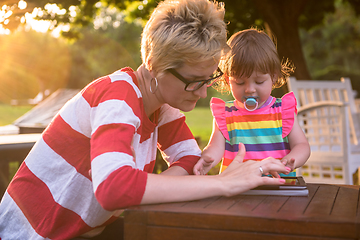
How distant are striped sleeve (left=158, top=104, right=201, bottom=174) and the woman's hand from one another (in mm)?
462

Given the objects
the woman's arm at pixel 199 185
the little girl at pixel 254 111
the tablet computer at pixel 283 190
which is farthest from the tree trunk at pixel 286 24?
the woman's arm at pixel 199 185

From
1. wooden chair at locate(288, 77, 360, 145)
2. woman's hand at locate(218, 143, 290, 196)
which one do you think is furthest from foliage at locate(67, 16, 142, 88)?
woman's hand at locate(218, 143, 290, 196)

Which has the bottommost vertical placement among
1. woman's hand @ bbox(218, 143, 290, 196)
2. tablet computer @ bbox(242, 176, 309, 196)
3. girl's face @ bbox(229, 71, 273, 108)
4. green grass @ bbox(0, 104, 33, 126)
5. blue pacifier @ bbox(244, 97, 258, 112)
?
green grass @ bbox(0, 104, 33, 126)

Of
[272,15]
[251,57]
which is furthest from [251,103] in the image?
[272,15]

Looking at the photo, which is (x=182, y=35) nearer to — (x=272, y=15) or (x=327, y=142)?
(x=327, y=142)

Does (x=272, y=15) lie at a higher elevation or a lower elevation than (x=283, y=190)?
higher

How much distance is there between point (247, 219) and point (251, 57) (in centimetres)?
111

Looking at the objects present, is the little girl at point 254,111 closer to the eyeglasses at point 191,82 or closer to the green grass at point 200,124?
the eyeglasses at point 191,82

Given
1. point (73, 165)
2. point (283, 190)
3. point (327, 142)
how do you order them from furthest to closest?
point (327, 142) < point (73, 165) < point (283, 190)

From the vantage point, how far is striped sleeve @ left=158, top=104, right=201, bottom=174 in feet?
5.97

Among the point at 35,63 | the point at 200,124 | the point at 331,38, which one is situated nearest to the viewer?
the point at 200,124

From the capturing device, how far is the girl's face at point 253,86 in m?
1.95

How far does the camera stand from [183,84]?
1.51 metres

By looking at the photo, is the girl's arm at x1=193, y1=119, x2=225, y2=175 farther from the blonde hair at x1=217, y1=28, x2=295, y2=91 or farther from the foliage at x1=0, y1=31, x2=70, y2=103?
the foliage at x1=0, y1=31, x2=70, y2=103
